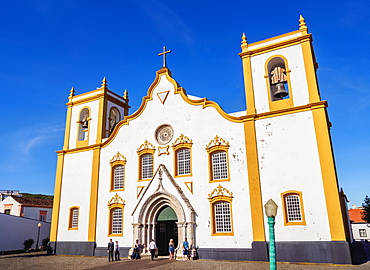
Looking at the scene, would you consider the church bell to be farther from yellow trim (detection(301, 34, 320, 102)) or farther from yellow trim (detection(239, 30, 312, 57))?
yellow trim (detection(239, 30, 312, 57))

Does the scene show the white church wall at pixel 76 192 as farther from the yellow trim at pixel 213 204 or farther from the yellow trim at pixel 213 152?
the yellow trim at pixel 213 152

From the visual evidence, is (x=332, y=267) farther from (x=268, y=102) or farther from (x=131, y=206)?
(x=131, y=206)

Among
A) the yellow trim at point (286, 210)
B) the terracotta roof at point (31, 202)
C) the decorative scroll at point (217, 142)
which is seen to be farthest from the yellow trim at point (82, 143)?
the yellow trim at point (286, 210)

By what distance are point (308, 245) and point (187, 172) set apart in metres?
8.21

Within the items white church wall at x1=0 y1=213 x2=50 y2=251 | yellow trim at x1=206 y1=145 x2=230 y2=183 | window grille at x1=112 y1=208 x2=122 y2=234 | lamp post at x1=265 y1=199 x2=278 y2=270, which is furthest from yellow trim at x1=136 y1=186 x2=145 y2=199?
white church wall at x1=0 y1=213 x2=50 y2=251

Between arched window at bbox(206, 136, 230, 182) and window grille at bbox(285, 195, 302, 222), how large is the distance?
12.6ft

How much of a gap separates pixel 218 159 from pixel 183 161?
2490 millimetres

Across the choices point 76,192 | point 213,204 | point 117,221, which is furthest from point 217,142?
point 76,192

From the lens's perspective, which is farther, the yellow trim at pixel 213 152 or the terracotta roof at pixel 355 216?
the terracotta roof at pixel 355 216

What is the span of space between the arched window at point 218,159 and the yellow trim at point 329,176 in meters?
5.33

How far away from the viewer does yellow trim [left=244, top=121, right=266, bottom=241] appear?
1655 cm

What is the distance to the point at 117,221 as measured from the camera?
21078 mm

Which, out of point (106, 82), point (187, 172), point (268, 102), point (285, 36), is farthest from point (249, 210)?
point (106, 82)

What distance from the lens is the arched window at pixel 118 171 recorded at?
21902 millimetres
